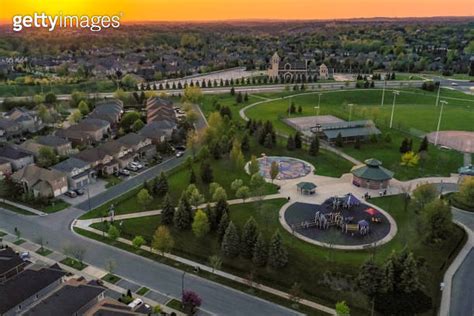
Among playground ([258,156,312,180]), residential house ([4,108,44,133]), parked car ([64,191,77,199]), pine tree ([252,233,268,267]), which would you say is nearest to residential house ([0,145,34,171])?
parked car ([64,191,77,199])

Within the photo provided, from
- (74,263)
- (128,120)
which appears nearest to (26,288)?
(74,263)

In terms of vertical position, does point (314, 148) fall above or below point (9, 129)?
above

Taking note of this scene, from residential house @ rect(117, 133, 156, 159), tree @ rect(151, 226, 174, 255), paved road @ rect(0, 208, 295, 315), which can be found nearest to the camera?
paved road @ rect(0, 208, 295, 315)

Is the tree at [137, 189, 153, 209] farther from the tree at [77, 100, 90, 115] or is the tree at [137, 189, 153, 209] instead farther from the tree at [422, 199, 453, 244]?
the tree at [77, 100, 90, 115]

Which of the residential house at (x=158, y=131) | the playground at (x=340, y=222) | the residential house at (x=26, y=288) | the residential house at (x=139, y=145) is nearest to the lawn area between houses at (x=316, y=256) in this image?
the playground at (x=340, y=222)

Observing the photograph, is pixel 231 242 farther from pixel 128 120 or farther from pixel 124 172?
pixel 128 120

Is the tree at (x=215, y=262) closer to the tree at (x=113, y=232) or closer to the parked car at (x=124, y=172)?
the tree at (x=113, y=232)
